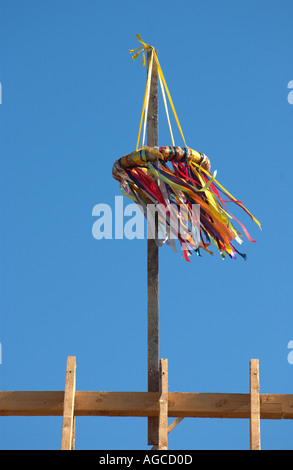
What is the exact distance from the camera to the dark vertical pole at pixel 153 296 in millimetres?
8211

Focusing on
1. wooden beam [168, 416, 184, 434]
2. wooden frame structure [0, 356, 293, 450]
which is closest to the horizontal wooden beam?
wooden frame structure [0, 356, 293, 450]

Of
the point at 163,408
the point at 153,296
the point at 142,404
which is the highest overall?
the point at 153,296

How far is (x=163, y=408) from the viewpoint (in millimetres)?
7668

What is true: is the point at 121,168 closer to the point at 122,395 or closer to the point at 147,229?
the point at 147,229

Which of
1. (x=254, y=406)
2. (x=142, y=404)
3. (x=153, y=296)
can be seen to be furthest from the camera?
(x=153, y=296)

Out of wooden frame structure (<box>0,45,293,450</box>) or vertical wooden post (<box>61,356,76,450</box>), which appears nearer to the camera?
vertical wooden post (<box>61,356,76,450</box>)

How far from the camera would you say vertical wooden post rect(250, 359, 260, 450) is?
742 centimetres

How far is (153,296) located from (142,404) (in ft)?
3.40

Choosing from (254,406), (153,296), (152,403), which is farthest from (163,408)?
(153,296)

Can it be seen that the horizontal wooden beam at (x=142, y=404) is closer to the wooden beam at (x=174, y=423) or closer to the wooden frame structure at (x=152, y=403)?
the wooden frame structure at (x=152, y=403)

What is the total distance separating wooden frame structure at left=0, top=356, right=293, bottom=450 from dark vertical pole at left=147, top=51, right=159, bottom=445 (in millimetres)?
125

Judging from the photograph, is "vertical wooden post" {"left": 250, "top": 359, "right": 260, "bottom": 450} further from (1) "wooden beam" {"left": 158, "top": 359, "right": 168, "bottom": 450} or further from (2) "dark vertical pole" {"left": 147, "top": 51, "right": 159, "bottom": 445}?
(2) "dark vertical pole" {"left": 147, "top": 51, "right": 159, "bottom": 445}

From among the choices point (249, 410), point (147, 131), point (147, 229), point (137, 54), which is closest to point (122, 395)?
point (249, 410)

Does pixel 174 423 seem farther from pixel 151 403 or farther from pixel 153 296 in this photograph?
pixel 153 296
